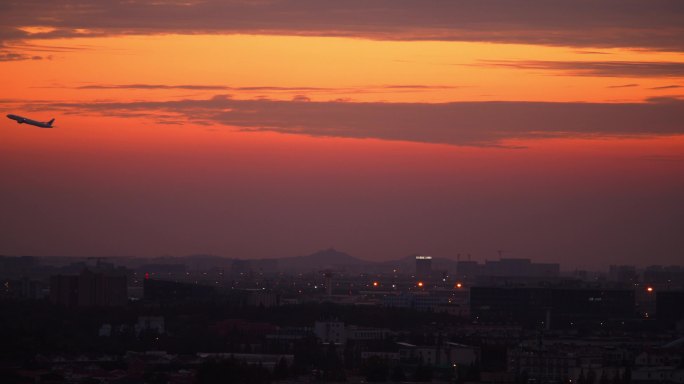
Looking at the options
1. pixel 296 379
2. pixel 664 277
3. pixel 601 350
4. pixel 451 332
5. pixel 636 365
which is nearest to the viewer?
pixel 296 379

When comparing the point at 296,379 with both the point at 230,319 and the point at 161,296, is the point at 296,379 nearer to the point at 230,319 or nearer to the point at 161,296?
the point at 230,319

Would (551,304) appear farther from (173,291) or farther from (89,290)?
(89,290)

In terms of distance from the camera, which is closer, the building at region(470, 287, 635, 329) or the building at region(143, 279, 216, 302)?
the building at region(470, 287, 635, 329)

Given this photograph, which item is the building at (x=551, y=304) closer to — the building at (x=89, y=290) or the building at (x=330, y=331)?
the building at (x=330, y=331)

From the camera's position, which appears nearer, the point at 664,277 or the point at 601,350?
the point at 601,350

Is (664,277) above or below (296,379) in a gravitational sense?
above

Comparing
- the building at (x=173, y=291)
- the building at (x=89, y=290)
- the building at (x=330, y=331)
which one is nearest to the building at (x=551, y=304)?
the building at (x=173, y=291)

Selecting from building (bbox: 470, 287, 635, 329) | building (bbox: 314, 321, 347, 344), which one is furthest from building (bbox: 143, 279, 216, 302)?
building (bbox: 314, 321, 347, 344)

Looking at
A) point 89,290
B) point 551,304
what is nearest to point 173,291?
point 89,290

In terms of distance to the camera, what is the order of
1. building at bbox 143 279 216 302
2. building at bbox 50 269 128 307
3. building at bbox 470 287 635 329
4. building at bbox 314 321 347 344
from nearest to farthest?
1. building at bbox 314 321 347 344
2. building at bbox 470 287 635 329
3. building at bbox 50 269 128 307
4. building at bbox 143 279 216 302

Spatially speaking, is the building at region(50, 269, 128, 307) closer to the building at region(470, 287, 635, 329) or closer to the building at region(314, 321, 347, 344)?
the building at region(470, 287, 635, 329)

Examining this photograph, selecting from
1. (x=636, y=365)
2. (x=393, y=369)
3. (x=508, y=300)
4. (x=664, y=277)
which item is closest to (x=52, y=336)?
(x=393, y=369)
